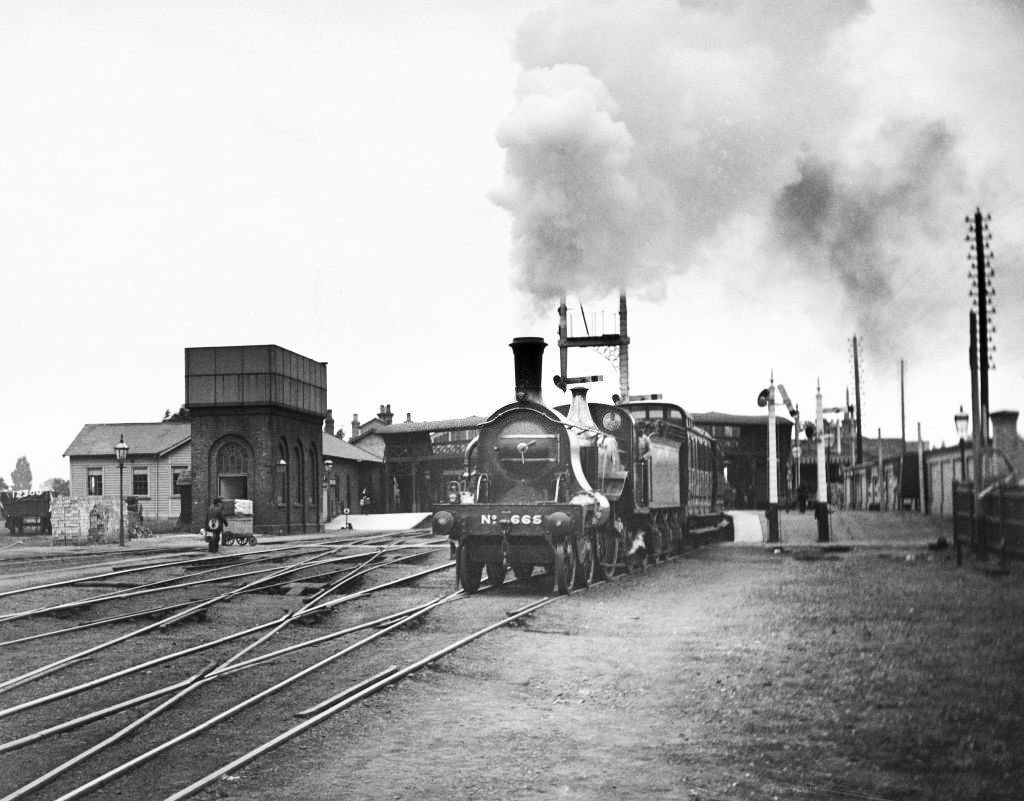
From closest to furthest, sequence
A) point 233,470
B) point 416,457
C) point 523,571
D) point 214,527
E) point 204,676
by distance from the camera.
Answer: point 204,676 < point 523,571 < point 214,527 < point 233,470 < point 416,457

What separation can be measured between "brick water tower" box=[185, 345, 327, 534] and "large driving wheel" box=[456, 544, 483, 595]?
11.3 feet

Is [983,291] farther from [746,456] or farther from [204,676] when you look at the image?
[746,456]

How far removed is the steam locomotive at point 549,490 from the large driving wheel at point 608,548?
0.01m

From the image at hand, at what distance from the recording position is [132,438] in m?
18.0

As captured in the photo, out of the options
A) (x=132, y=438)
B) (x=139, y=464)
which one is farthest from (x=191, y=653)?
(x=139, y=464)

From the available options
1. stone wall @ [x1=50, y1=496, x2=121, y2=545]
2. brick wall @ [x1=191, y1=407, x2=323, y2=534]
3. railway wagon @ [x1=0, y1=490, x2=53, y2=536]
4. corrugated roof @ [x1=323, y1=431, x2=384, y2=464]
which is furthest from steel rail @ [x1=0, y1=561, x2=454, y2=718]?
railway wagon @ [x1=0, y1=490, x2=53, y2=536]

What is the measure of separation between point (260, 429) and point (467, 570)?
21.9 feet

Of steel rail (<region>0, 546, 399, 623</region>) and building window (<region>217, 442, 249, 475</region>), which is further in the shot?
building window (<region>217, 442, 249, 475</region>)

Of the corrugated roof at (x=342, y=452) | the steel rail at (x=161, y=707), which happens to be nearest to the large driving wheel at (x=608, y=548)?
the steel rail at (x=161, y=707)

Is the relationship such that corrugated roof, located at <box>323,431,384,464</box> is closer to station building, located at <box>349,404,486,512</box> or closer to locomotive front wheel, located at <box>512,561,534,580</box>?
station building, located at <box>349,404,486,512</box>

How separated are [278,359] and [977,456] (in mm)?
11481

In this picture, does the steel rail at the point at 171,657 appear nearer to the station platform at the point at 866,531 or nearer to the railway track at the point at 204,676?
the railway track at the point at 204,676

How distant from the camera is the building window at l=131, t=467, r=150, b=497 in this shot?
2306cm

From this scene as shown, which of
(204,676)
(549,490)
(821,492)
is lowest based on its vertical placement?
(204,676)
